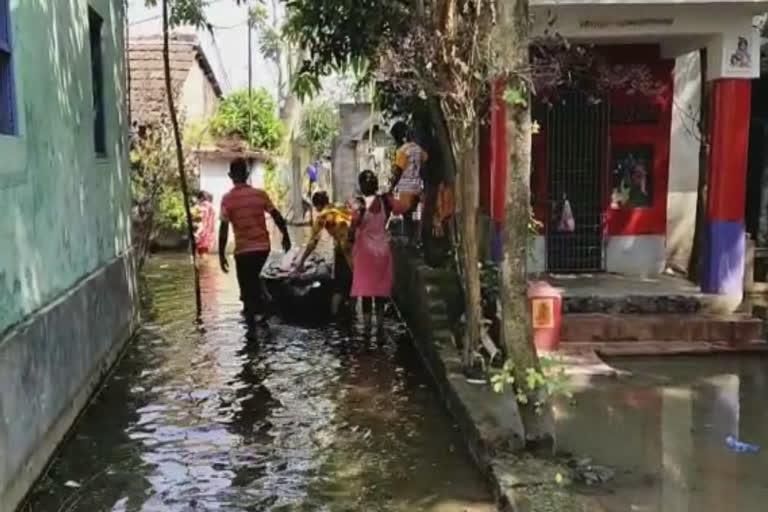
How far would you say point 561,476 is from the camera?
5234 millimetres

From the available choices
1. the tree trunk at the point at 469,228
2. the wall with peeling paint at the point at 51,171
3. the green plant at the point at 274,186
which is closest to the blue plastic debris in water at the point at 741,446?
the tree trunk at the point at 469,228

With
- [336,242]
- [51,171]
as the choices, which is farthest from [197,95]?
[51,171]

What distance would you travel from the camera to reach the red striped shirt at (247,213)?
10445 millimetres

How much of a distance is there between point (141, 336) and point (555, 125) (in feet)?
17.7

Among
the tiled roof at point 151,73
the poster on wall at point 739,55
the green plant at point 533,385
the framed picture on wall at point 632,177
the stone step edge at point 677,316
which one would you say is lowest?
the stone step edge at point 677,316

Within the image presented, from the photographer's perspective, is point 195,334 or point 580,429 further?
point 195,334

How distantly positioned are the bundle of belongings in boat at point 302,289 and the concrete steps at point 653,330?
3523mm

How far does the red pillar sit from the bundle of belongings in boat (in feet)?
14.8

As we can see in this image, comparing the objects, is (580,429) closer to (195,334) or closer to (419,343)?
(419,343)

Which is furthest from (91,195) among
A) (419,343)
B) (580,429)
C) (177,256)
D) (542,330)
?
(177,256)

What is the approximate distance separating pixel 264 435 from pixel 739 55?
6.08m

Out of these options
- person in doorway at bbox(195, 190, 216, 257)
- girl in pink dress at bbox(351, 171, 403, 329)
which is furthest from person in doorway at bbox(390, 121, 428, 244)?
person in doorway at bbox(195, 190, 216, 257)

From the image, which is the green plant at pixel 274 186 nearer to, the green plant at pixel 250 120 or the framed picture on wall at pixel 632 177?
the green plant at pixel 250 120

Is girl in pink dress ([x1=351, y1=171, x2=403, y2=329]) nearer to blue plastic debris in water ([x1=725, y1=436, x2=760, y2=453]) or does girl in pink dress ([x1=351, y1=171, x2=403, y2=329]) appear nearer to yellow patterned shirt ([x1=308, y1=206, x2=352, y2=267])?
yellow patterned shirt ([x1=308, y1=206, x2=352, y2=267])
